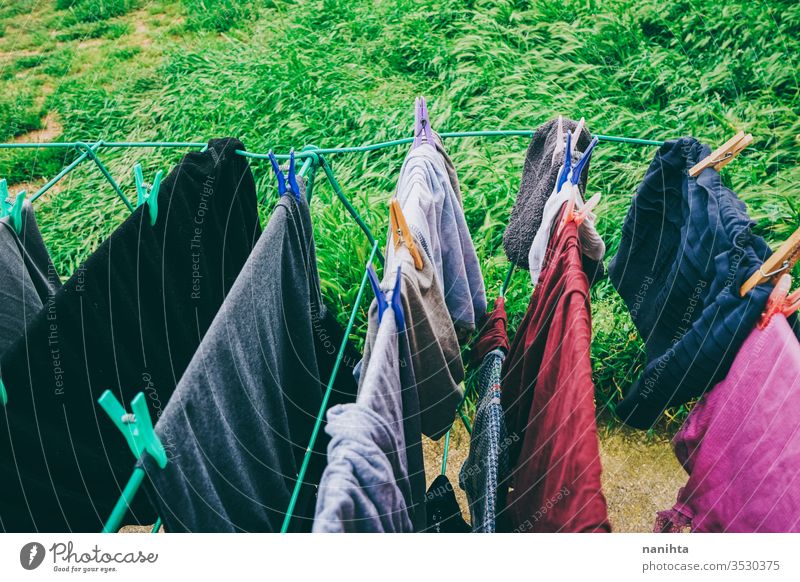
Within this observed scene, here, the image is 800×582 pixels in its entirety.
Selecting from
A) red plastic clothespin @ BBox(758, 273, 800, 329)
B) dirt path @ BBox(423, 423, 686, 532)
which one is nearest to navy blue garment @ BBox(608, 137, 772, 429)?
red plastic clothespin @ BBox(758, 273, 800, 329)

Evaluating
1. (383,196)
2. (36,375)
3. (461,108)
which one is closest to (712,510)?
(36,375)

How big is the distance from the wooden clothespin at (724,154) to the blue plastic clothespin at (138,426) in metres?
1.40

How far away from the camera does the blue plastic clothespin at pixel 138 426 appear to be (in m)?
0.88

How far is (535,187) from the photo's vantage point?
6.54 ft

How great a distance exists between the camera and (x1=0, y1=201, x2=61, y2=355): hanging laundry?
1452 millimetres

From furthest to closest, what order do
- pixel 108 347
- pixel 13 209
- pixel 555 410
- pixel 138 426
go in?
pixel 13 209, pixel 108 347, pixel 555 410, pixel 138 426

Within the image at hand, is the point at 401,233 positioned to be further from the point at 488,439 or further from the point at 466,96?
the point at 466,96

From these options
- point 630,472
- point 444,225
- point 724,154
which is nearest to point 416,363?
point 444,225

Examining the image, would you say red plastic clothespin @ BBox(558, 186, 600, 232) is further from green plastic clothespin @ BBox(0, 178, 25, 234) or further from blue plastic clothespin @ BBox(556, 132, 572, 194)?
green plastic clothespin @ BBox(0, 178, 25, 234)

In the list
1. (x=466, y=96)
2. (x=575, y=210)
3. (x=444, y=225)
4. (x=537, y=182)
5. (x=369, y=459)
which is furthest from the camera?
(x=466, y=96)

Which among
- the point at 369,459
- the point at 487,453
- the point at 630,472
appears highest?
the point at 369,459

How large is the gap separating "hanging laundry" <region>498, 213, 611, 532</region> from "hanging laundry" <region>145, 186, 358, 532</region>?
54 centimetres

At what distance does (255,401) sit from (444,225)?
83 cm

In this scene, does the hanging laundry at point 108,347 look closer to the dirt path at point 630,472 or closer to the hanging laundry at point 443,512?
the hanging laundry at point 443,512
